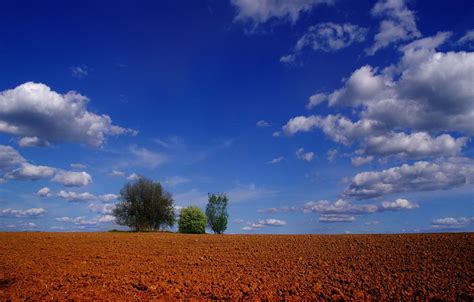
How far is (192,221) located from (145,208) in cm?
Result: 914

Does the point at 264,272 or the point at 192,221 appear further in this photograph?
the point at 192,221

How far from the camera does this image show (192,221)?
3731cm

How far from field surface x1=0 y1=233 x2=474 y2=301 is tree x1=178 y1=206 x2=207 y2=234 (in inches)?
834

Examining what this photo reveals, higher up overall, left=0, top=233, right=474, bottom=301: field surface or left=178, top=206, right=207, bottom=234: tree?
left=178, top=206, right=207, bottom=234: tree

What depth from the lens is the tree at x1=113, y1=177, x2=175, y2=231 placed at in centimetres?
4331

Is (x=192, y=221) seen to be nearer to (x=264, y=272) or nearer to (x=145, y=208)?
(x=145, y=208)

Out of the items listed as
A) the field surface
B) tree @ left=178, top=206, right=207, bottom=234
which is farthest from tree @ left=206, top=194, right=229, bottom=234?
the field surface

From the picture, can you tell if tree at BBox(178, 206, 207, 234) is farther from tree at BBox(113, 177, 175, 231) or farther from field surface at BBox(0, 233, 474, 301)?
field surface at BBox(0, 233, 474, 301)

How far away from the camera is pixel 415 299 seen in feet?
25.3

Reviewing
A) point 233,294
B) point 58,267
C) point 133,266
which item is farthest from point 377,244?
point 58,267

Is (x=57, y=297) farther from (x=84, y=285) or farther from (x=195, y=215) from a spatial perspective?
(x=195, y=215)

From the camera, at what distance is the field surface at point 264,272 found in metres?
8.53

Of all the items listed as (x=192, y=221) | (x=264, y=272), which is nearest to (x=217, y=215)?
(x=192, y=221)

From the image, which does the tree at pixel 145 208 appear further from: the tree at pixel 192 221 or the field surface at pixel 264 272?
the field surface at pixel 264 272
